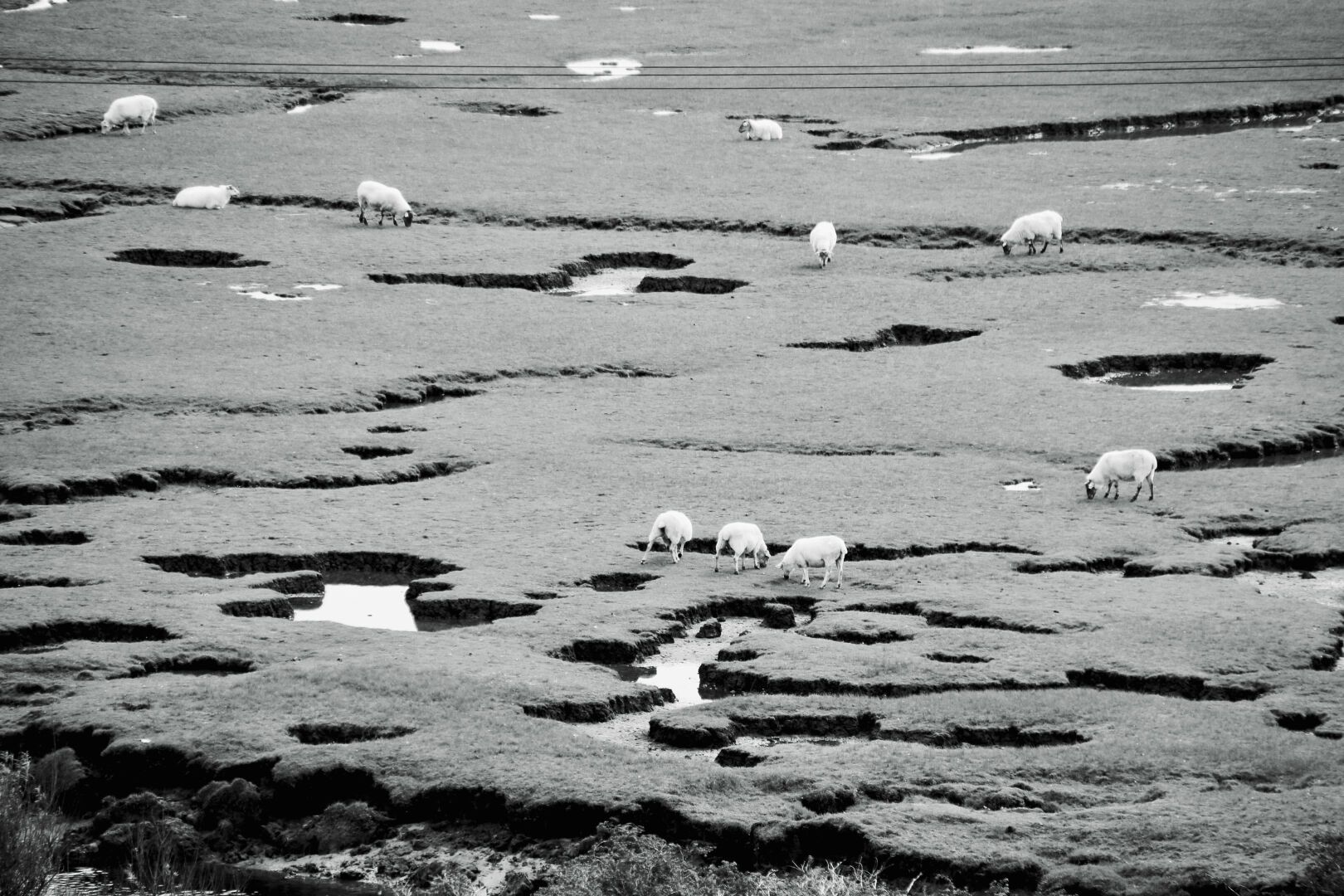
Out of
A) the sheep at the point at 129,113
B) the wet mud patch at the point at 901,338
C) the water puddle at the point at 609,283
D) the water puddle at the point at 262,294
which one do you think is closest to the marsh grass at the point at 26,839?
the wet mud patch at the point at 901,338

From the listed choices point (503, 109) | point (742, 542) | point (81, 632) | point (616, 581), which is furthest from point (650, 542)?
point (503, 109)

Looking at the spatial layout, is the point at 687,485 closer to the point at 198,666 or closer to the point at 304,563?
the point at 304,563

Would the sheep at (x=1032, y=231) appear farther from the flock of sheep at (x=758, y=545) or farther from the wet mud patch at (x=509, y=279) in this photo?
the flock of sheep at (x=758, y=545)

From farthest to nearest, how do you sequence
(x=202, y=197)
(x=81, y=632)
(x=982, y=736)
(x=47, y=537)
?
(x=202, y=197)
(x=47, y=537)
(x=81, y=632)
(x=982, y=736)

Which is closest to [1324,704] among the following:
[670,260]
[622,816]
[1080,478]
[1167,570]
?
[1167,570]

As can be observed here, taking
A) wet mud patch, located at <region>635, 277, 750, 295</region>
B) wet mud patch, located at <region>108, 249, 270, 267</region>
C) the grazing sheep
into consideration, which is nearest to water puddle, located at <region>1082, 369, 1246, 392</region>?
wet mud patch, located at <region>635, 277, 750, 295</region>

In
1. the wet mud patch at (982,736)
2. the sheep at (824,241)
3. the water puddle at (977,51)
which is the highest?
the water puddle at (977,51)
